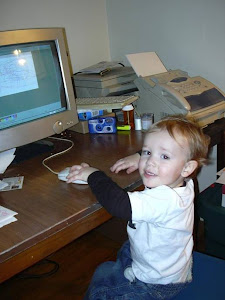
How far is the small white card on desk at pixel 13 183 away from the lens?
3.17 feet

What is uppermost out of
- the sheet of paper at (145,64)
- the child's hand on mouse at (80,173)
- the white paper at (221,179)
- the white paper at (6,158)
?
the sheet of paper at (145,64)

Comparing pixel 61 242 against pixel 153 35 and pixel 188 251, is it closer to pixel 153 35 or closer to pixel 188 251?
pixel 188 251

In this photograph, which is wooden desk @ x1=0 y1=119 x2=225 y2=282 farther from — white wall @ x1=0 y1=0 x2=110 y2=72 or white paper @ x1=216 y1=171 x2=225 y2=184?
white wall @ x1=0 y1=0 x2=110 y2=72

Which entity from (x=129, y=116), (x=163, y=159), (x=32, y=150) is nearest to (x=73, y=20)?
(x=129, y=116)

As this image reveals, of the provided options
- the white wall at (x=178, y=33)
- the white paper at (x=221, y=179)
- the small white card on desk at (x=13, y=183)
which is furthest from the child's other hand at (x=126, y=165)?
the white wall at (x=178, y=33)

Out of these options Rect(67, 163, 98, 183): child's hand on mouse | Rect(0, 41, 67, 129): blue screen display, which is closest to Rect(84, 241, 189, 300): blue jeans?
Rect(67, 163, 98, 183): child's hand on mouse

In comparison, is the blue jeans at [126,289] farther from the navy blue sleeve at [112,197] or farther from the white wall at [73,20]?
the white wall at [73,20]

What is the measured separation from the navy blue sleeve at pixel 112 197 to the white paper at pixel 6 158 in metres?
0.38

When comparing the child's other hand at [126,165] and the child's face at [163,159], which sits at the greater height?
the child's face at [163,159]

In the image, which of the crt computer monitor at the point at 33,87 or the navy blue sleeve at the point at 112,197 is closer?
the navy blue sleeve at the point at 112,197

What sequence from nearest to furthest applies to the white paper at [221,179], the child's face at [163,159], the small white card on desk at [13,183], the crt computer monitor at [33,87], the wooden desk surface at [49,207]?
the wooden desk surface at [49,207] < the child's face at [163,159] < the small white card on desk at [13,183] < the crt computer monitor at [33,87] < the white paper at [221,179]

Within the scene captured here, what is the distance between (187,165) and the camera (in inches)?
34.8

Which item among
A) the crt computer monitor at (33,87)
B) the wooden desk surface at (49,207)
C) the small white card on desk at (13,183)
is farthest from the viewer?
the crt computer monitor at (33,87)

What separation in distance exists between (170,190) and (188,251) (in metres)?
0.23
